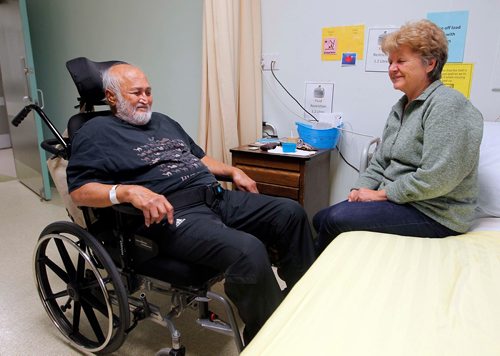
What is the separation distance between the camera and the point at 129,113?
1589 millimetres

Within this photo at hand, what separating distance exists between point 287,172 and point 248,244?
86 cm

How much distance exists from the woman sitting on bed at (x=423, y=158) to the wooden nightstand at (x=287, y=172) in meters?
0.43

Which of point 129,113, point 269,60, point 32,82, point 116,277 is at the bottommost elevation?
point 116,277

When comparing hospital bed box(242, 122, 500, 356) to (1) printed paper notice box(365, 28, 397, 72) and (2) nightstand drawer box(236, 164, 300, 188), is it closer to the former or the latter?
(2) nightstand drawer box(236, 164, 300, 188)

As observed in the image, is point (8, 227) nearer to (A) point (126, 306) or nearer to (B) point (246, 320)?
(A) point (126, 306)

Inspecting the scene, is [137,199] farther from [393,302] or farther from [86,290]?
[393,302]

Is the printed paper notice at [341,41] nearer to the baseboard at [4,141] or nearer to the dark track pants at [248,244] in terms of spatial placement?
the dark track pants at [248,244]

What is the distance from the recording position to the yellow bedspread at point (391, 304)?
77cm

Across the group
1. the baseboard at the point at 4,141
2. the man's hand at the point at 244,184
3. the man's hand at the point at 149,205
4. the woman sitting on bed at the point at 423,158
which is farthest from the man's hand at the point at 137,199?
the baseboard at the point at 4,141

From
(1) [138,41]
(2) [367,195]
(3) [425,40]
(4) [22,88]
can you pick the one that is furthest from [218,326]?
(4) [22,88]

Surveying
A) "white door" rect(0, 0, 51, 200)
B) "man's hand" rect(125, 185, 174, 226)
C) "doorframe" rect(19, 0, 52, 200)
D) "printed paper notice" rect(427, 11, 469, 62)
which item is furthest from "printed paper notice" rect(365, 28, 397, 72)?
"white door" rect(0, 0, 51, 200)

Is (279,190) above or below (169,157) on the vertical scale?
below

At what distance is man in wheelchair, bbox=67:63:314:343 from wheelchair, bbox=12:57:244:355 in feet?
0.19

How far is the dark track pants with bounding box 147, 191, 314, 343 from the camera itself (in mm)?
1208
